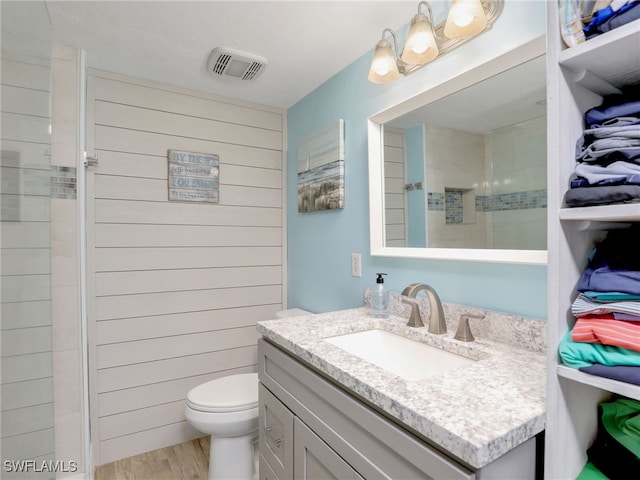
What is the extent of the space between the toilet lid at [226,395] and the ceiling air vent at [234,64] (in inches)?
66.8

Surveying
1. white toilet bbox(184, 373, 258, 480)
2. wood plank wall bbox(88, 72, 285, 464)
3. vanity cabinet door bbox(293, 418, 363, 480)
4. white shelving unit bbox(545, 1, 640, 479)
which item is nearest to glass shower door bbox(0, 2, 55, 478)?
wood plank wall bbox(88, 72, 285, 464)

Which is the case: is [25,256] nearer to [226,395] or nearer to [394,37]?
[226,395]

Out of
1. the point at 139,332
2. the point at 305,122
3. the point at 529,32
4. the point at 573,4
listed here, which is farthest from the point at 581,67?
the point at 139,332

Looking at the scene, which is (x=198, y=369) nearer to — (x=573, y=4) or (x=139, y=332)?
(x=139, y=332)

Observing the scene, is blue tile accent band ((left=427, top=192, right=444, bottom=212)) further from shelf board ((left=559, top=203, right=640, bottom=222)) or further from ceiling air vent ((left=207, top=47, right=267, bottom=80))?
ceiling air vent ((left=207, top=47, right=267, bottom=80))

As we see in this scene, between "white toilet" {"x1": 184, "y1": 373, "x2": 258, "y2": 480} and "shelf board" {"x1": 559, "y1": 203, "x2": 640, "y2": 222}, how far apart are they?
1535mm

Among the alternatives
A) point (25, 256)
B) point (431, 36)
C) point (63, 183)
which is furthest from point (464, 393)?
point (63, 183)

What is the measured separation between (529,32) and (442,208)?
0.61 meters

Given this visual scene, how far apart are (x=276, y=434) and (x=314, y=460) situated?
10.8 inches

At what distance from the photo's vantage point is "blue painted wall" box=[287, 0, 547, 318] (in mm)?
1080

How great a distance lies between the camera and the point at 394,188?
5.05 feet

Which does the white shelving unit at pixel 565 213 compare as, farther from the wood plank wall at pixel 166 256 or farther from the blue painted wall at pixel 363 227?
the wood plank wall at pixel 166 256

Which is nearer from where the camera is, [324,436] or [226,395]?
[324,436]

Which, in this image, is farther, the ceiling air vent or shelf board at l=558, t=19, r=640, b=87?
the ceiling air vent
